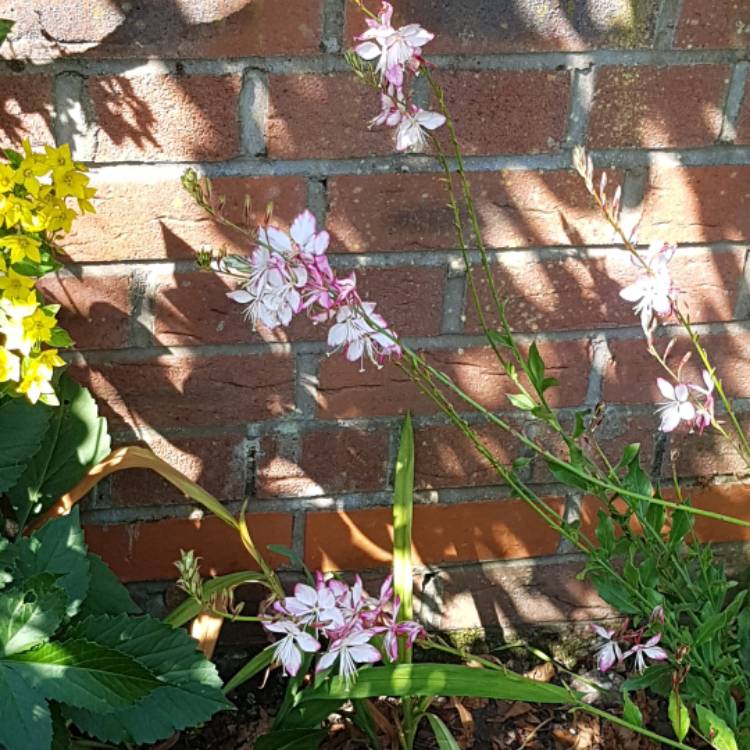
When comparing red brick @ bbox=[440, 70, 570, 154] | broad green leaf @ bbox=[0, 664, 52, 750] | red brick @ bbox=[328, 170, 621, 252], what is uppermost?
red brick @ bbox=[440, 70, 570, 154]

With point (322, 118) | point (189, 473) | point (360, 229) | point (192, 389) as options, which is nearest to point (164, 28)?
point (322, 118)

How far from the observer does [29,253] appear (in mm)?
1076

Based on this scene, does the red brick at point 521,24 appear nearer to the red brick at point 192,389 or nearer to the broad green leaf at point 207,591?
the red brick at point 192,389

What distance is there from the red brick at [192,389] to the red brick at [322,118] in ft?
0.92

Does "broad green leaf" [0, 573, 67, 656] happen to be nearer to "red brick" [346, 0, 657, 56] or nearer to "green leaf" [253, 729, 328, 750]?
"green leaf" [253, 729, 328, 750]

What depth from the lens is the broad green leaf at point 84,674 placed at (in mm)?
1060

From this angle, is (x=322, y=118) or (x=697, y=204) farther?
(x=697, y=204)

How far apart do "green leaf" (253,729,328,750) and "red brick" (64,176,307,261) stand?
23.0 inches

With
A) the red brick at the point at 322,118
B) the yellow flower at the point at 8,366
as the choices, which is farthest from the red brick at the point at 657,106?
the yellow flower at the point at 8,366

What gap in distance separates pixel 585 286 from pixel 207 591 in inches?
24.6

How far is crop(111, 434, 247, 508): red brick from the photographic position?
145 cm

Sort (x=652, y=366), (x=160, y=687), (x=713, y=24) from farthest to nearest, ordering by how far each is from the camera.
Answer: (x=652, y=366) < (x=713, y=24) < (x=160, y=687)

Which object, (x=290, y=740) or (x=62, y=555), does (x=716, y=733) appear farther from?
(x=62, y=555)

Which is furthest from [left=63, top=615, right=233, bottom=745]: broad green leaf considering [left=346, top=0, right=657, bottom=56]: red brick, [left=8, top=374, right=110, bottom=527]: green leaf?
[left=346, top=0, right=657, bottom=56]: red brick
